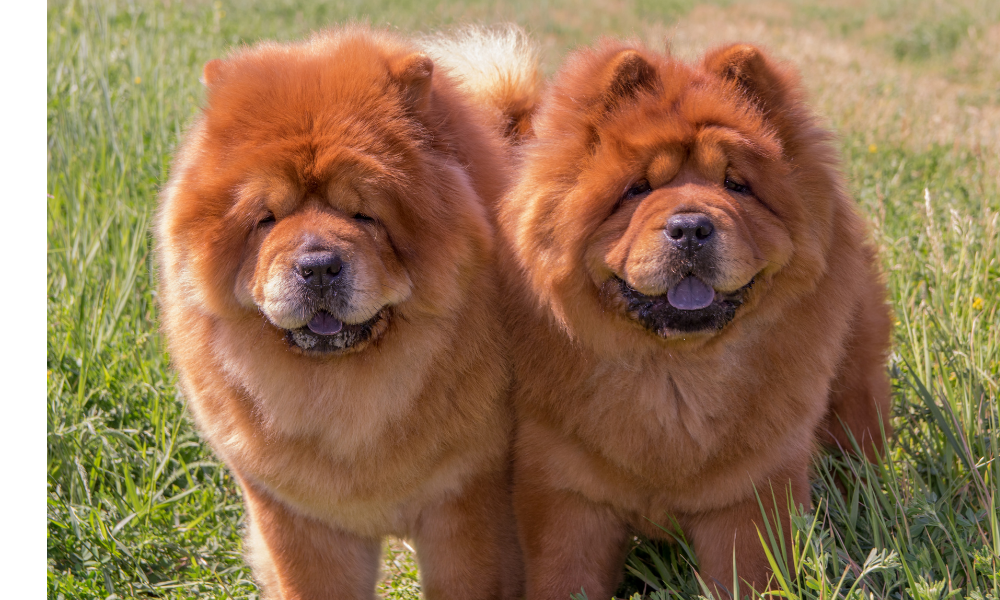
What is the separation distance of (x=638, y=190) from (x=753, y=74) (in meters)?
0.51

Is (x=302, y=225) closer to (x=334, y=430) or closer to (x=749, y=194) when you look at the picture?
(x=334, y=430)

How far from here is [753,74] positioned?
8.37 ft

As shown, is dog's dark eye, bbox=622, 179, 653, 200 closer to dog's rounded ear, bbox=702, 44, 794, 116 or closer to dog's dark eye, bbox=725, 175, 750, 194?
dog's dark eye, bbox=725, 175, 750, 194

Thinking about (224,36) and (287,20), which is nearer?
(224,36)

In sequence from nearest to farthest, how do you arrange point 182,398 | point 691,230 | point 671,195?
point 691,230
point 671,195
point 182,398

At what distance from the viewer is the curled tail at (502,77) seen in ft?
11.4

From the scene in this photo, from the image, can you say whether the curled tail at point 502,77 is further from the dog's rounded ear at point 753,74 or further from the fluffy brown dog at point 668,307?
the dog's rounded ear at point 753,74

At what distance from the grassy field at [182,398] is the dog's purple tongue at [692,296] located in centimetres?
67

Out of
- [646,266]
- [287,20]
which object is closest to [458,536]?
[646,266]

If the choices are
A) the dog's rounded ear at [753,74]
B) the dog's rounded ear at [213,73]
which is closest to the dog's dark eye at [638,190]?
the dog's rounded ear at [753,74]

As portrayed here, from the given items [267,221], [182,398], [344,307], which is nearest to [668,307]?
[344,307]

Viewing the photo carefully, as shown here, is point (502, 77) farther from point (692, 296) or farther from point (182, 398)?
point (182, 398)

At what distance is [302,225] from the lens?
2.31 metres

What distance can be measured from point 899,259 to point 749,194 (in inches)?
99.4
